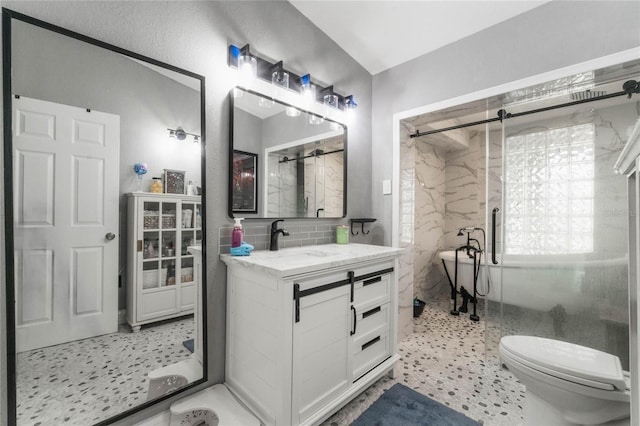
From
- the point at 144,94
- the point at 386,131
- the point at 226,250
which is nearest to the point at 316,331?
the point at 226,250

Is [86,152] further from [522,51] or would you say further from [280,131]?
[522,51]

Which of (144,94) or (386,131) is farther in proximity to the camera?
(386,131)

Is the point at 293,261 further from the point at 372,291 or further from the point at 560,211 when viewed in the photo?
the point at 560,211

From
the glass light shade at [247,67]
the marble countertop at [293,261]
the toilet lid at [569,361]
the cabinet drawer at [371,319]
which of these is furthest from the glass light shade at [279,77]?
the toilet lid at [569,361]

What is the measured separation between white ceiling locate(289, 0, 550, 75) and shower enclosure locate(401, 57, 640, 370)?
1.91ft

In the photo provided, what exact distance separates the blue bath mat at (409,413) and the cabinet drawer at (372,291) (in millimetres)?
610

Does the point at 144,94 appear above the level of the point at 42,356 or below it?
above

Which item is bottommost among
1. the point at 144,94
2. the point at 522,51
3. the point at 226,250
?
the point at 226,250

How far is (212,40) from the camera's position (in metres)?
1.54

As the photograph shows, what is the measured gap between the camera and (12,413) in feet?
3.19

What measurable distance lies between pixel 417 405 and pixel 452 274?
248 centimetres

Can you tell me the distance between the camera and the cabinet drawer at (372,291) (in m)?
1.62

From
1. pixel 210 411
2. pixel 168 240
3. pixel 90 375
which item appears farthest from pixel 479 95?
pixel 90 375

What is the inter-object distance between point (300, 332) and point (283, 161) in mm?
1153
